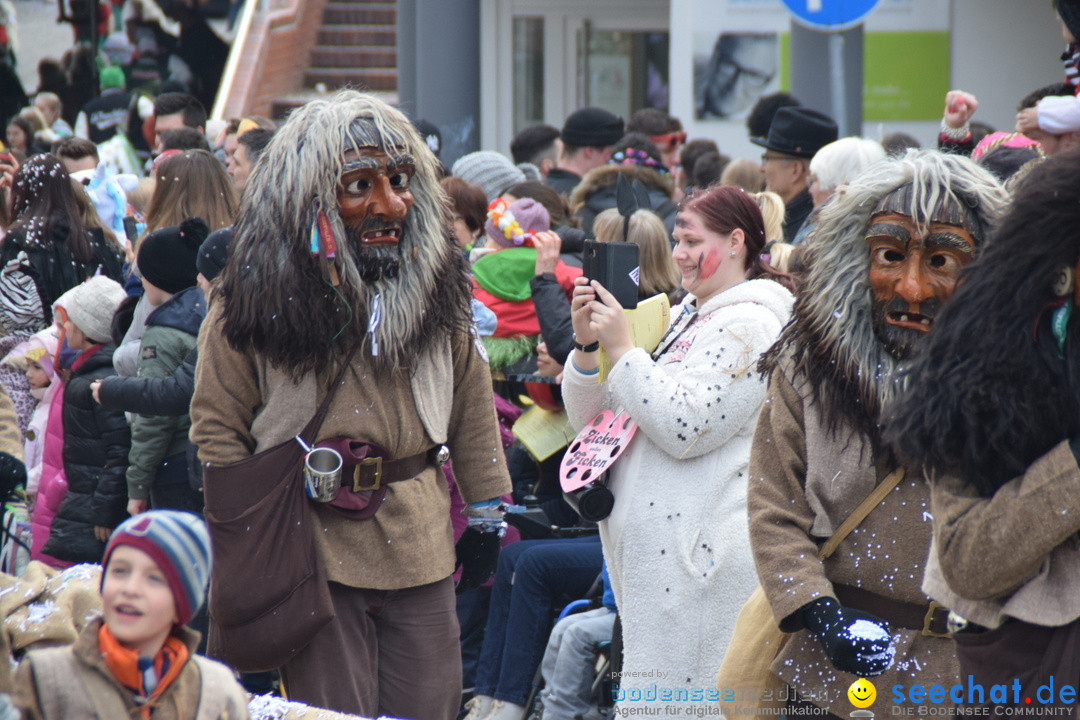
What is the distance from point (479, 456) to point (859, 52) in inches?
180

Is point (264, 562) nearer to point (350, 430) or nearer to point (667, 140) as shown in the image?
point (350, 430)

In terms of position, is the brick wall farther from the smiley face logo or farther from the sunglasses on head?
the smiley face logo

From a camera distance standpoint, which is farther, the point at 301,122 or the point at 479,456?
the point at 479,456

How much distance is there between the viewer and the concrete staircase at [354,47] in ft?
54.5

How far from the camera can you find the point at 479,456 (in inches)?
143

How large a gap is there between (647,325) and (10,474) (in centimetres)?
180

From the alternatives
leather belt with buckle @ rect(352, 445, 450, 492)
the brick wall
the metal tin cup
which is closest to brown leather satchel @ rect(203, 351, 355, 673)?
the metal tin cup

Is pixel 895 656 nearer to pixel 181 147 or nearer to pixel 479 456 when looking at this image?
pixel 479 456

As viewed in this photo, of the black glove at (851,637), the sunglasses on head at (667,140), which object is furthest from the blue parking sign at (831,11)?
the sunglasses on head at (667,140)

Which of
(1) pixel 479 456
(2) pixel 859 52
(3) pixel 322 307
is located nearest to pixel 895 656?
(1) pixel 479 456

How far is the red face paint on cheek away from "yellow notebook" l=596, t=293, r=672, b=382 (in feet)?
0.54

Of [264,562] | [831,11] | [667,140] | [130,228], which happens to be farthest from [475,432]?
[667,140]

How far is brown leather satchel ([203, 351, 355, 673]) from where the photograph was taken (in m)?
3.14

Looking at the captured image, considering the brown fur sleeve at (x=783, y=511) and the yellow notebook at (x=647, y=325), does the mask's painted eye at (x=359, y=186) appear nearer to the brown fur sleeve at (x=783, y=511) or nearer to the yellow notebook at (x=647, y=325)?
the yellow notebook at (x=647, y=325)
